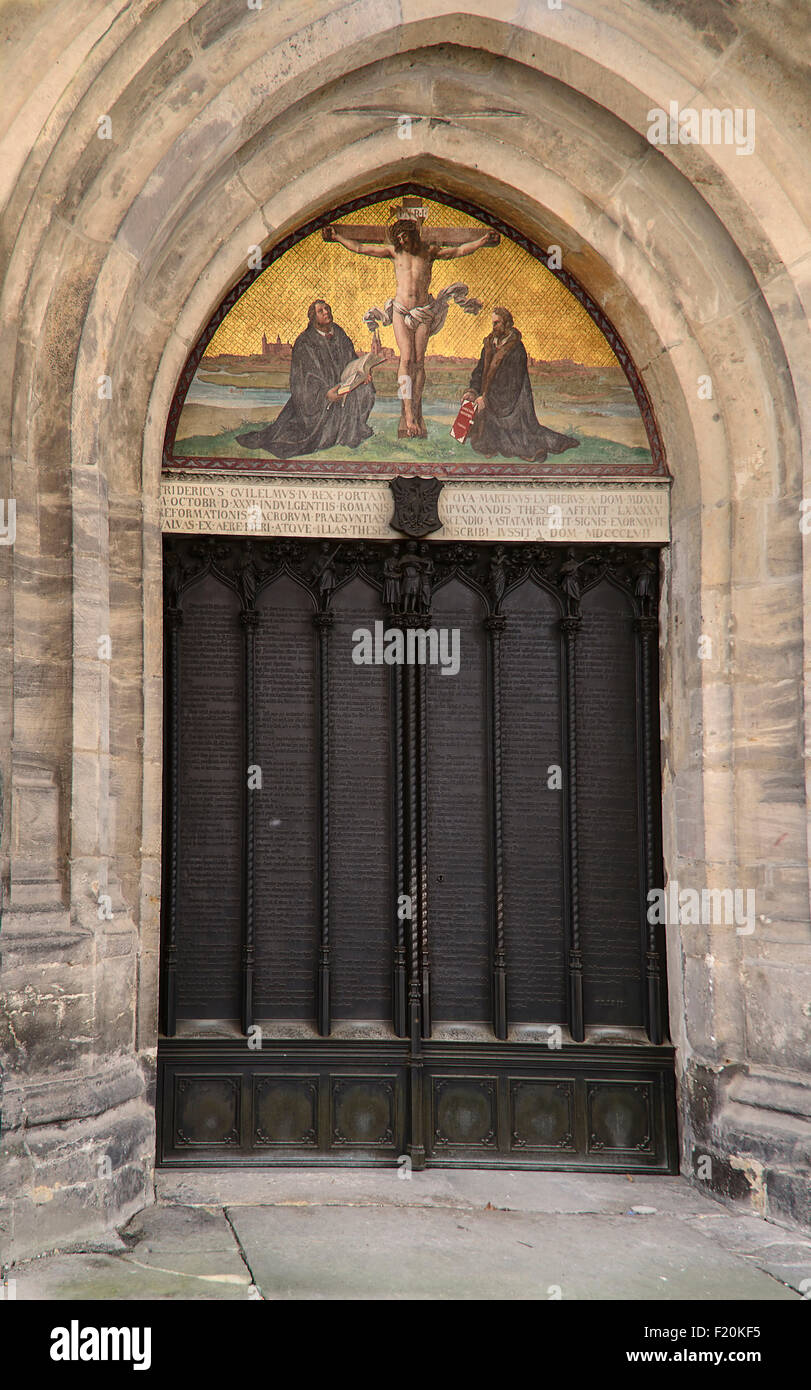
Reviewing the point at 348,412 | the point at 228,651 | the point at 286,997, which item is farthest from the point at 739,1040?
the point at 348,412

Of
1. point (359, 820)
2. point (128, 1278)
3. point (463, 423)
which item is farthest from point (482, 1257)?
point (463, 423)

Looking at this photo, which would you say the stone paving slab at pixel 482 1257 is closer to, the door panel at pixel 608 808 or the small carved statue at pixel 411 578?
the door panel at pixel 608 808

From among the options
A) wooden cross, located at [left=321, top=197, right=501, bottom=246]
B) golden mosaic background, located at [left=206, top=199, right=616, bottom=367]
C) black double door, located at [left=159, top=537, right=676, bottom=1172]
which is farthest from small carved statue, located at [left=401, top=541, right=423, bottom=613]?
wooden cross, located at [left=321, top=197, right=501, bottom=246]

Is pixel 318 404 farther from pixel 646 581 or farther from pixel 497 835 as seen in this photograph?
pixel 497 835

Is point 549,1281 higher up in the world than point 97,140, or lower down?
lower down

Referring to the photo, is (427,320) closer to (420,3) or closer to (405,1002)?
(420,3)

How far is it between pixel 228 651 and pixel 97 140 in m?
2.86

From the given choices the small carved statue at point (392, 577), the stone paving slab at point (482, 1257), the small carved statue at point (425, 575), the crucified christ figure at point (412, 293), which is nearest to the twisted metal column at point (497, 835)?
the small carved statue at point (425, 575)

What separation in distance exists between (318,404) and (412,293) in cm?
94

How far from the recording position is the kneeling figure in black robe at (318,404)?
7004mm

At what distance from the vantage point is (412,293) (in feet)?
23.6

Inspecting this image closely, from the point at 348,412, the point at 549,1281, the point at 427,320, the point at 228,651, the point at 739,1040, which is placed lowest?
the point at 549,1281

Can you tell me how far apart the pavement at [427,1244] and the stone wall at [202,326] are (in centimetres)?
30

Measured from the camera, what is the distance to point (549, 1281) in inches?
202
